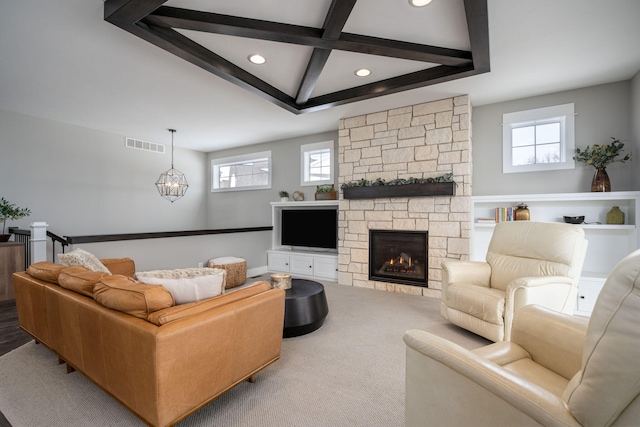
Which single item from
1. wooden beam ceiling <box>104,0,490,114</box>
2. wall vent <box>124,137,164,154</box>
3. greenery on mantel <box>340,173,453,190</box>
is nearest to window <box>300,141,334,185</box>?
greenery on mantel <box>340,173,453,190</box>

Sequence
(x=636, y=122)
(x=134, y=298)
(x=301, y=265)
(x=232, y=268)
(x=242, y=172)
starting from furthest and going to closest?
1. (x=242, y=172)
2. (x=301, y=265)
3. (x=232, y=268)
4. (x=636, y=122)
5. (x=134, y=298)

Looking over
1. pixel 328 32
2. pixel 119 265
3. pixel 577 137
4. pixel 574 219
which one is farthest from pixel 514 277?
pixel 119 265

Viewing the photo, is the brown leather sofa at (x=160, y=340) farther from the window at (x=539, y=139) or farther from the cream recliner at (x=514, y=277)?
the window at (x=539, y=139)

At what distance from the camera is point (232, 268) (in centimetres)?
469

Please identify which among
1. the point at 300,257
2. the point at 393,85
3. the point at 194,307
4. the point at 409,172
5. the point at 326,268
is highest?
the point at 393,85

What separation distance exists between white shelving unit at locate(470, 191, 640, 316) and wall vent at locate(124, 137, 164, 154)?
6.08m

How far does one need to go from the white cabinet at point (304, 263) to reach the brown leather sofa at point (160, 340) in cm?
298

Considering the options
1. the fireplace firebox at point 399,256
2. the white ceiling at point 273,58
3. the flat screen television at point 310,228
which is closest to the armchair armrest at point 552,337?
the white ceiling at point 273,58

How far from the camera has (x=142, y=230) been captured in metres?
6.06

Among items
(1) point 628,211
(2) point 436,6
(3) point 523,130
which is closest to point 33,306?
(2) point 436,6

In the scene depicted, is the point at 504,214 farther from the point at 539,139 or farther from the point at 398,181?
the point at 398,181

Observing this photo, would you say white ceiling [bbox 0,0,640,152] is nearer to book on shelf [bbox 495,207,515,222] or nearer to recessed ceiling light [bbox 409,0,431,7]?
recessed ceiling light [bbox 409,0,431,7]

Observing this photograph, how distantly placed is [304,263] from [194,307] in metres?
3.77

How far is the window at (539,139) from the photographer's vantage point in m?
3.74
